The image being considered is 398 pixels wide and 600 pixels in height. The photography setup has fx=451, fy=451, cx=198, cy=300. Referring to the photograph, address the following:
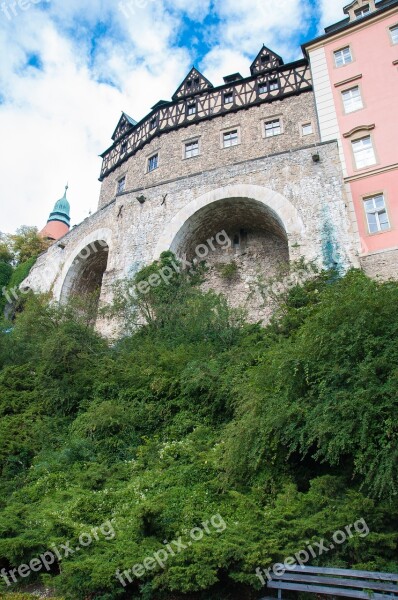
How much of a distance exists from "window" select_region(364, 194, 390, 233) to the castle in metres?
0.03

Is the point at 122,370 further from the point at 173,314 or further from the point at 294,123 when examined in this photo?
the point at 294,123

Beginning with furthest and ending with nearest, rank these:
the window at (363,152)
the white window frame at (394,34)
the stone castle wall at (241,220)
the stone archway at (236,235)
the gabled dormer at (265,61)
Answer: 1. the gabled dormer at (265,61)
2. the white window frame at (394,34)
3. the stone archway at (236,235)
4. the window at (363,152)
5. the stone castle wall at (241,220)

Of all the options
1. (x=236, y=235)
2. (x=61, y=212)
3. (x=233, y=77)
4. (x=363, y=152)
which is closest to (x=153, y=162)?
(x=233, y=77)

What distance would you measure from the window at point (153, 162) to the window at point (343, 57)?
9397 millimetres

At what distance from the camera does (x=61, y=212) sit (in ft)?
140

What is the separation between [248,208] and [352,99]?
5735 mm

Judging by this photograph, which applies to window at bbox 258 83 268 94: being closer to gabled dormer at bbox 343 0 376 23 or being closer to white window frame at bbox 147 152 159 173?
gabled dormer at bbox 343 0 376 23

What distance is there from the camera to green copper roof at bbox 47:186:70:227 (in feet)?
139

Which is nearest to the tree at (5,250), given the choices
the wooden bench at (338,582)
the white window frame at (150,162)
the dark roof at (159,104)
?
the white window frame at (150,162)

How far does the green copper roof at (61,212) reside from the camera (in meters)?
42.2

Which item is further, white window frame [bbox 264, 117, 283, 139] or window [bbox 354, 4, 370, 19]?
white window frame [bbox 264, 117, 283, 139]

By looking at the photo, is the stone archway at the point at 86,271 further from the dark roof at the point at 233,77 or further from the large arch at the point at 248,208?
the dark roof at the point at 233,77

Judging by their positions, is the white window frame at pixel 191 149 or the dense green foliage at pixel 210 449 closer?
the dense green foliage at pixel 210 449

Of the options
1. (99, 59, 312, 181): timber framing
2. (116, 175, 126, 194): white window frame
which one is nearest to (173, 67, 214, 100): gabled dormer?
(99, 59, 312, 181): timber framing
